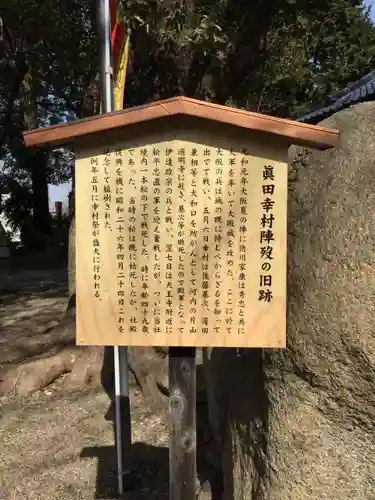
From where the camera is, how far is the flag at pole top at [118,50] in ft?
13.4

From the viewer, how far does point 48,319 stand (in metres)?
8.06

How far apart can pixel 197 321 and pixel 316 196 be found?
2.72 ft

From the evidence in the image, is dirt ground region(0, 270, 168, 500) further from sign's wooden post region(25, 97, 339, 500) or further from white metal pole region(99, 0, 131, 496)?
sign's wooden post region(25, 97, 339, 500)

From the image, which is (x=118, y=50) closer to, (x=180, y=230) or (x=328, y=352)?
(x=180, y=230)

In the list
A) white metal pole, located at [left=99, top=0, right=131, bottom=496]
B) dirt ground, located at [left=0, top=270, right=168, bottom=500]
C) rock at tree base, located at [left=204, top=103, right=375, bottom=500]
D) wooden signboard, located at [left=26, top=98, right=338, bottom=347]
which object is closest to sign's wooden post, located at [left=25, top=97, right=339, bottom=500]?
wooden signboard, located at [left=26, top=98, right=338, bottom=347]

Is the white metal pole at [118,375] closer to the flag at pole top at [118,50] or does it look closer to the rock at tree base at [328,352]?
the flag at pole top at [118,50]

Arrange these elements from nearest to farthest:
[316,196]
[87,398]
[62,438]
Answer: [316,196] < [62,438] < [87,398]

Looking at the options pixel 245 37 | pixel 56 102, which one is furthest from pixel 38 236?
pixel 245 37

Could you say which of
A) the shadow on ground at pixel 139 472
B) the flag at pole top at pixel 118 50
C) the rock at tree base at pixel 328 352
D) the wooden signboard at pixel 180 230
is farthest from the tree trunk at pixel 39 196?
the rock at tree base at pixel 328 352

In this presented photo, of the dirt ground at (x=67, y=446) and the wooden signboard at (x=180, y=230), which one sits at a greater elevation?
the wooden signboard at (x=180, y=230)

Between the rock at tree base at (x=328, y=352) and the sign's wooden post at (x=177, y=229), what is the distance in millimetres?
231

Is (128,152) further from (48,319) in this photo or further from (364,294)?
(48,319)

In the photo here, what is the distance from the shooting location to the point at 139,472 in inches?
158

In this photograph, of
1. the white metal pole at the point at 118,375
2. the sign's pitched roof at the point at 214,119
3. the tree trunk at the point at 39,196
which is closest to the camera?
the sign's pitched roof at the point at 214,119
